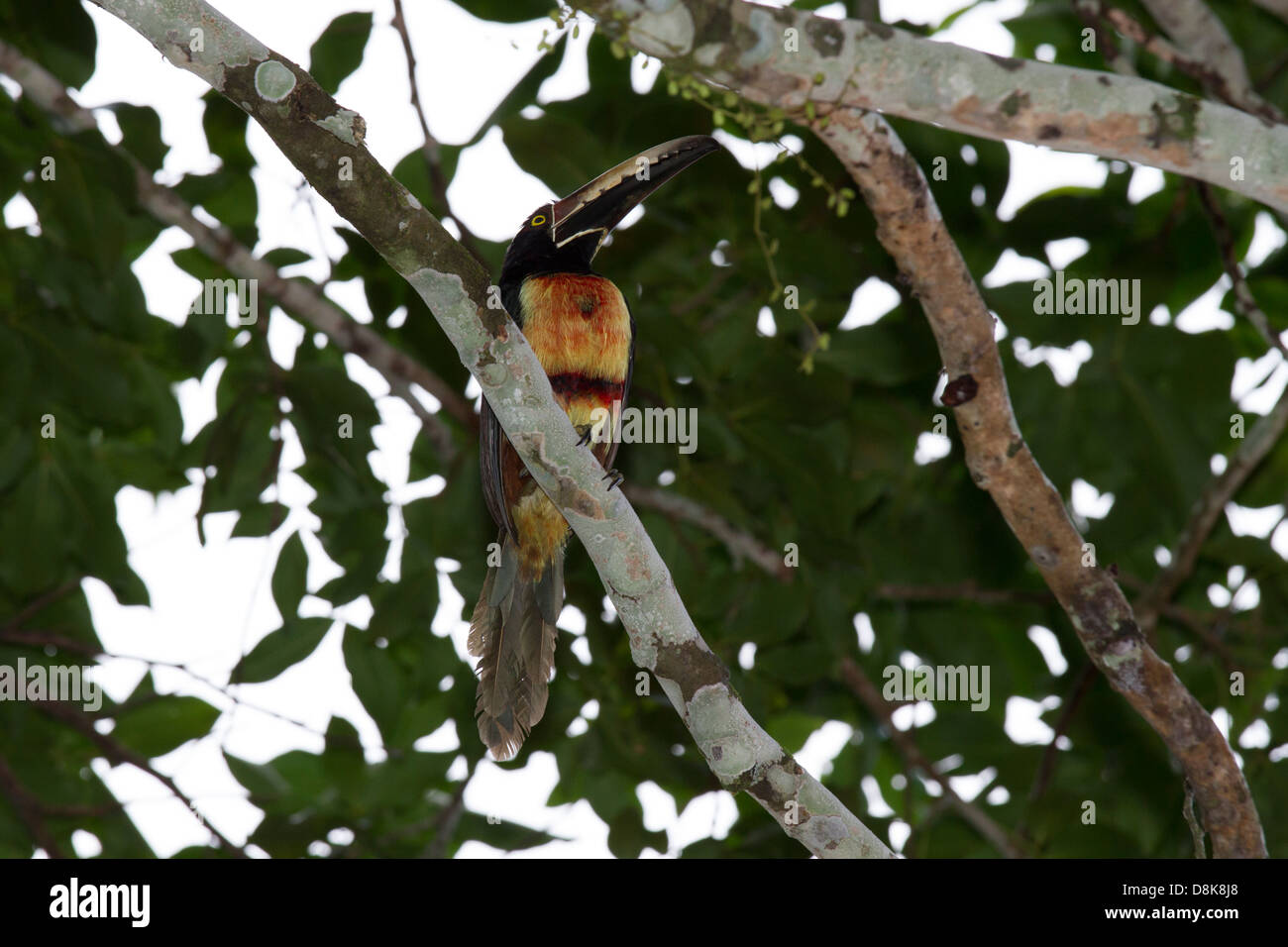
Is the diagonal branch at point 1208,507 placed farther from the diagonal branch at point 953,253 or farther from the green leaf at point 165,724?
the green leaf at point 165,724

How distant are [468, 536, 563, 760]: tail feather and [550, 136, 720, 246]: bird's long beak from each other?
89 centimetres

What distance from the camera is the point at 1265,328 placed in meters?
3.97

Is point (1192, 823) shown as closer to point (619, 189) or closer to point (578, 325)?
point (578, 325)

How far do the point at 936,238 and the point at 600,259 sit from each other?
5.96 feet

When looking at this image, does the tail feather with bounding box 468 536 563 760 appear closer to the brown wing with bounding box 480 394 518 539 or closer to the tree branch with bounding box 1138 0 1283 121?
the brown wing with bounding box 480 394 518 539

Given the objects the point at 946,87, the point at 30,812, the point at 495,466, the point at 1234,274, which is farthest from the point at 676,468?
the point at 30,812

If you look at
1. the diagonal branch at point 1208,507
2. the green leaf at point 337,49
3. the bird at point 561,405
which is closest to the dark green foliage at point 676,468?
the green leaf at point 337,49

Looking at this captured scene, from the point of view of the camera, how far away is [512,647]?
3320 mm

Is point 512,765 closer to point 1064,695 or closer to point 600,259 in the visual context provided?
point 600,259

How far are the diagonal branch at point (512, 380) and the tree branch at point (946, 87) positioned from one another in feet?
1.82

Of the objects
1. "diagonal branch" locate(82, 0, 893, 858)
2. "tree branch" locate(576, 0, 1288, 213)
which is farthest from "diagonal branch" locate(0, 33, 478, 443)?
"tree branch" locate(576, 0, 1288, 213)

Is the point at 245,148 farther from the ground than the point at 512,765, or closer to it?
farther from the ground
